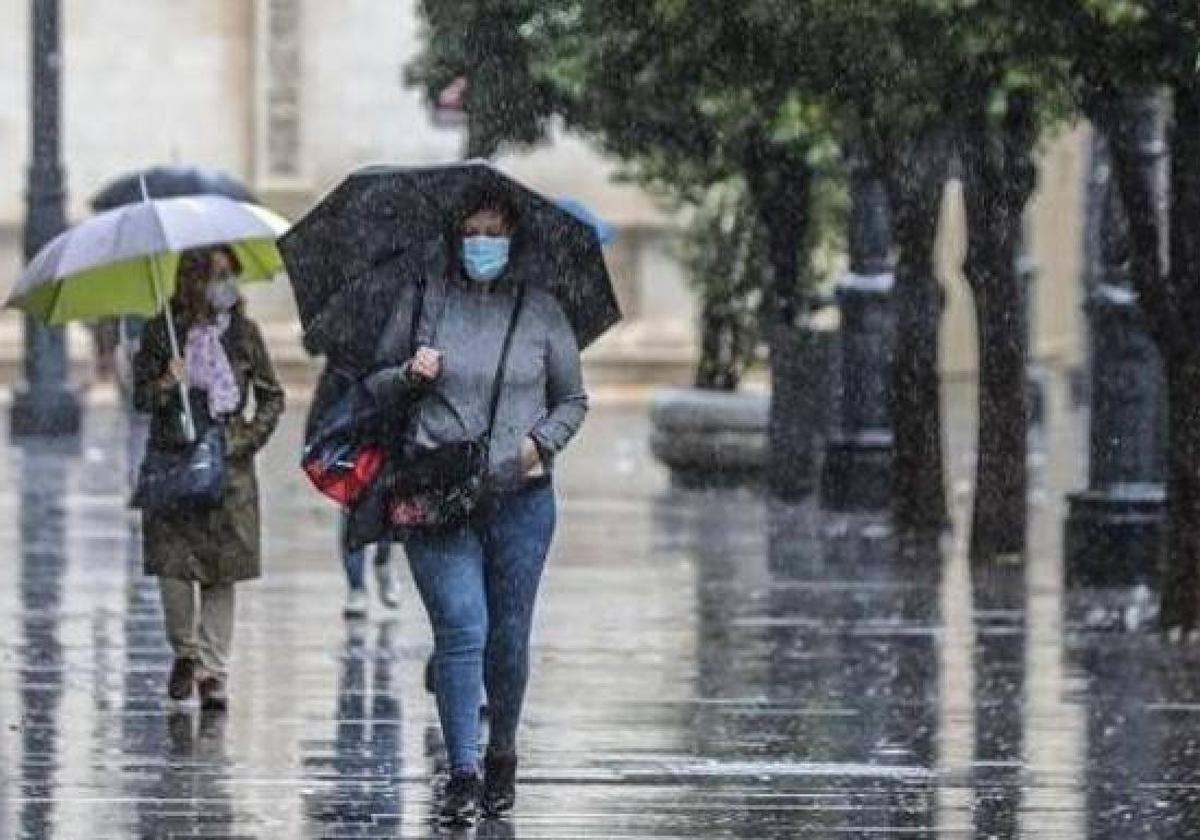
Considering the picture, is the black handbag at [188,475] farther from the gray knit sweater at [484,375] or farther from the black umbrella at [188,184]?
the black umbrella at [188,184]

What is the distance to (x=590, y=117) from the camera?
24672 millimetres

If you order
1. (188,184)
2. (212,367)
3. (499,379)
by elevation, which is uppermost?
(188,184)

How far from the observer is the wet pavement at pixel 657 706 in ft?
41.1

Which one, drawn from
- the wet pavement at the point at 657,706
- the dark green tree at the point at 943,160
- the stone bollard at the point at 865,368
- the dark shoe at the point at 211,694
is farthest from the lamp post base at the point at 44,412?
the dark shoe at the point at 211,694

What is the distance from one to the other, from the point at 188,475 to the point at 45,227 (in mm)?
21613

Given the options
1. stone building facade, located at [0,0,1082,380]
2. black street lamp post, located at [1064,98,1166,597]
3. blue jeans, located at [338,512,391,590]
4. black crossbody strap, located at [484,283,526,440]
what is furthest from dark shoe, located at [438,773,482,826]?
stone building facade, located at [0,0,1082,380]

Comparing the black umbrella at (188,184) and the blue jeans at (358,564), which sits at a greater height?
the black umbrella at (188,184)

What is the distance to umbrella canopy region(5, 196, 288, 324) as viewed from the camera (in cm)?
1509

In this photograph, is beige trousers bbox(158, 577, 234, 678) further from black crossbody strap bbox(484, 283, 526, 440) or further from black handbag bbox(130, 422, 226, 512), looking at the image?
black crossbody strap bbox(484, 283, 526, 440)

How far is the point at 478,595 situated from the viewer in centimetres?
1218

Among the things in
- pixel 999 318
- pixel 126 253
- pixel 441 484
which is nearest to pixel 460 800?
pixel 441 484

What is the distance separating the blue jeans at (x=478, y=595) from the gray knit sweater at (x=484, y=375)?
0.52 feet

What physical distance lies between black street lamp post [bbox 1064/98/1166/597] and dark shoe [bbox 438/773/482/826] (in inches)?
353

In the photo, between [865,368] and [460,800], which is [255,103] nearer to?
[865,368]
